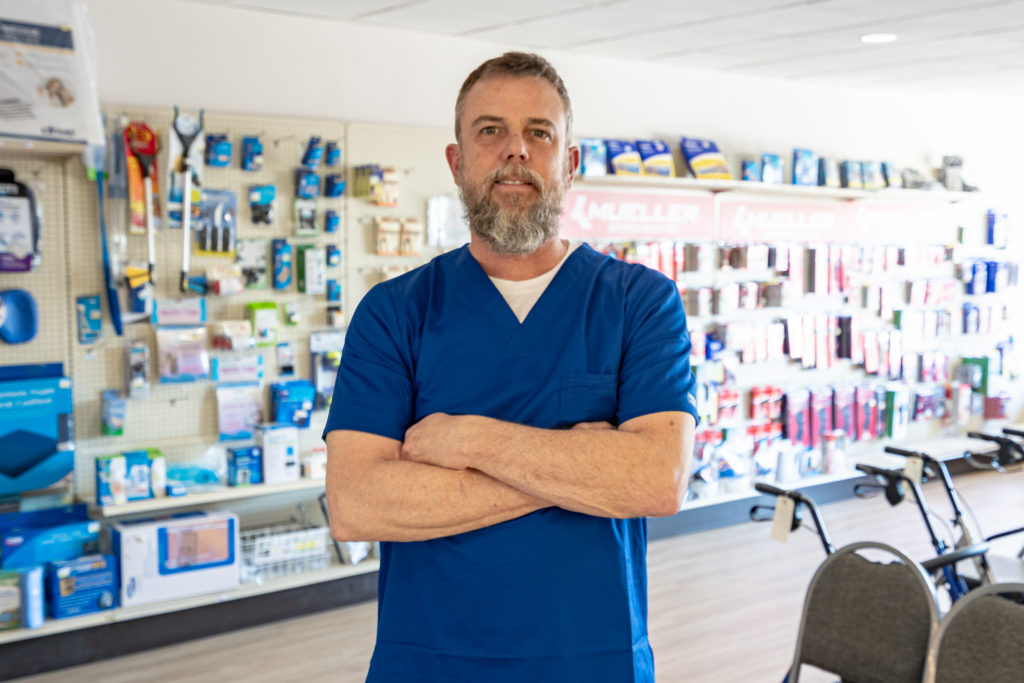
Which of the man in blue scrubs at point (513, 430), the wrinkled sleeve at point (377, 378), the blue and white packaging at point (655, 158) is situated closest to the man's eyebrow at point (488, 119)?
the man in blue scrubs at point (513, 430)

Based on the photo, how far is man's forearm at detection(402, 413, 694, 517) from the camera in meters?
1.42

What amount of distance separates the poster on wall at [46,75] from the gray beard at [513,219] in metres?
2.68

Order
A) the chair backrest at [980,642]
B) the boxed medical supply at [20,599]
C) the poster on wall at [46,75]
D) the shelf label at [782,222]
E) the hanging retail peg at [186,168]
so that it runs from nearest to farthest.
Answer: the chair backrest at [980,642], the poster on wall at [46,75], the boxed medical supply at [20,599], the hanging retail peg at [186,168], the shelf label at [782,222]

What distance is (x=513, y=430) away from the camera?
1436mm

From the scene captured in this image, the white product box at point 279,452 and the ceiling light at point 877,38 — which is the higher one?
the ceiling light at point 877,38

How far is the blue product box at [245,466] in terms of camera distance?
4277mm

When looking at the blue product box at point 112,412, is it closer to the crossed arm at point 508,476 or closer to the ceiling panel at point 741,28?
the ceiling panel at point 741,28

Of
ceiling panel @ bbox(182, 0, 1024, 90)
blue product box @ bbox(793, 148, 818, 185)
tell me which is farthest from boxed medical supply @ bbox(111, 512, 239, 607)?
blue product box @ bbox(793, 148, 818, 185)

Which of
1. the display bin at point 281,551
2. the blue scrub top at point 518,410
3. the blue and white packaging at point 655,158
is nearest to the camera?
the blue scrub top at point 518,410

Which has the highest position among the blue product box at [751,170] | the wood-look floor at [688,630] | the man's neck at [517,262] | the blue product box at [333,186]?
the blue product box at [751,170]

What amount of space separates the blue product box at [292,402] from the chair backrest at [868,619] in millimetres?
2735

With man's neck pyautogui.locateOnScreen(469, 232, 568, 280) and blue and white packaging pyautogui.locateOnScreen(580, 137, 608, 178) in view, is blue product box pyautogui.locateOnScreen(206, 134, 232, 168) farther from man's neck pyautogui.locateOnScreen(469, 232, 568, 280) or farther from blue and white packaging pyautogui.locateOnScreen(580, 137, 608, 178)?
man's neck pyautogui.locateOnScreen(469, 232, 568, 280)

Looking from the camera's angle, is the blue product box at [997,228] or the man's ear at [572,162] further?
the blue product box at [997,228]

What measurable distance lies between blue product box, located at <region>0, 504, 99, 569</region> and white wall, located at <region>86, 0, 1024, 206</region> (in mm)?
1833
